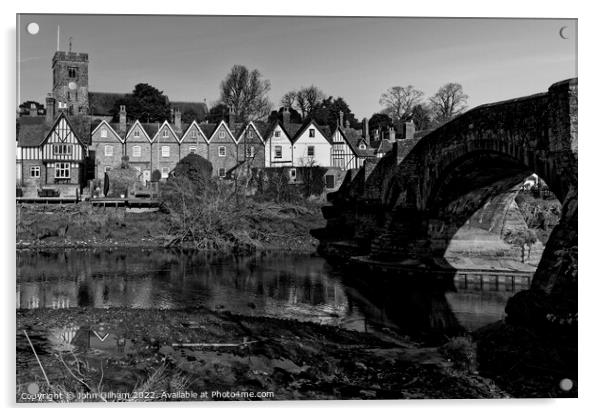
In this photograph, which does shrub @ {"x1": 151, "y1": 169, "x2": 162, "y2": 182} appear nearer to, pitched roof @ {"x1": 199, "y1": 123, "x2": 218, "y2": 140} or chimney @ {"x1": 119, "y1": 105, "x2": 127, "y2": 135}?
chimney @ {"x1": 119, "y1": 105, "x2": 127, "y2": 135}

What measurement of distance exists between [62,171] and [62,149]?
122cm

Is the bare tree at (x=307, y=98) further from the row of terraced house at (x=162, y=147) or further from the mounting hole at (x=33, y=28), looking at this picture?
the mounting hole at (x=33, y=28)

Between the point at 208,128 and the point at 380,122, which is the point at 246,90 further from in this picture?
the point at 380,122

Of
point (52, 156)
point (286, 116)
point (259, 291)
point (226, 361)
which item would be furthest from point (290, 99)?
point (226, 361)

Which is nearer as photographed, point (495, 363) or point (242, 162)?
point (495, 363)

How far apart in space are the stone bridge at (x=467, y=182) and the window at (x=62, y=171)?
1601cm

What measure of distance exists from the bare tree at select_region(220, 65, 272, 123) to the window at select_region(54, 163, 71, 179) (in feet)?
55.7

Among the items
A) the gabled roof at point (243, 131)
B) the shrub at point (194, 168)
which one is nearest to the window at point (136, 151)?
the shrub at point (194, 168)

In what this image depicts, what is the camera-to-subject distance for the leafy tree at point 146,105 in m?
33.6

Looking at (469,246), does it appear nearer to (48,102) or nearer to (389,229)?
(389,229)

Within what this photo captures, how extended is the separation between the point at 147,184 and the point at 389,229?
18.4 meters

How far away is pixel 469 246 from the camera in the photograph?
2116 cm

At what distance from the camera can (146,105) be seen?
115 ft
